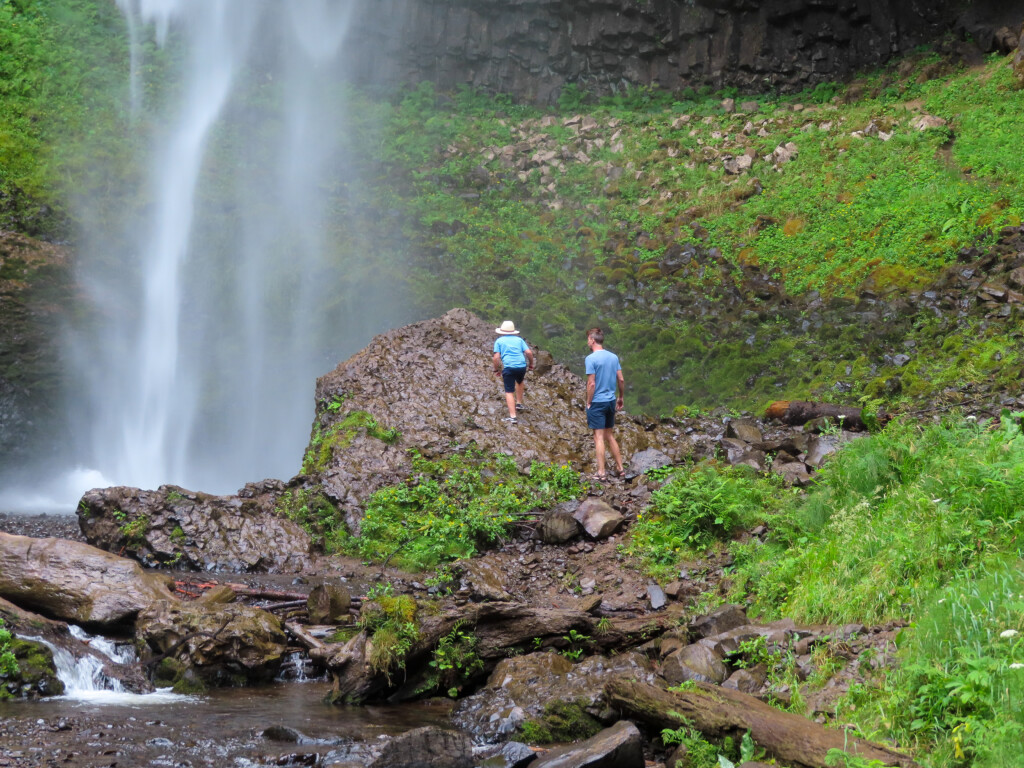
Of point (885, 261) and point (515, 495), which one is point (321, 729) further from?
point (885, 261)

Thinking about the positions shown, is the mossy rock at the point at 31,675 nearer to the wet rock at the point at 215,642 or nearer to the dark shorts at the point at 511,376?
the wet rock at the point at 215,642

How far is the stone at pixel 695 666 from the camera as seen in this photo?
5.01 meters

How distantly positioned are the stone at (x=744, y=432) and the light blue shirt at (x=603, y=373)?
6.68 ft

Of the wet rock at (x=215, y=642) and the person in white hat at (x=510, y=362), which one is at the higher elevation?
the person in white hat at (x=510, y=362)

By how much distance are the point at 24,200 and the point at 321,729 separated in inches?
747

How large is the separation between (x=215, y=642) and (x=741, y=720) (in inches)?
161

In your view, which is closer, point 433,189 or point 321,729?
point 321,729

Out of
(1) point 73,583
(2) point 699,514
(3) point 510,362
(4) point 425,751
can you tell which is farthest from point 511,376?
(4) point 425,751

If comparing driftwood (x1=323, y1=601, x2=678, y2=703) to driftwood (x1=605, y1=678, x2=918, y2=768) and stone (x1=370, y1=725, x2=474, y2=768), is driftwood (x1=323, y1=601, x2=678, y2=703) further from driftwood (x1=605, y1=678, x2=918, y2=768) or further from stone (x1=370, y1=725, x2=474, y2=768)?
stone (x1=370, y1=725, x2=474, y2=768)

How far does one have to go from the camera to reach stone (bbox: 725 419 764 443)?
34.1 feet

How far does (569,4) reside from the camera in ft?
85.4

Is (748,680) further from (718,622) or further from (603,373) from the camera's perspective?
(603,373)

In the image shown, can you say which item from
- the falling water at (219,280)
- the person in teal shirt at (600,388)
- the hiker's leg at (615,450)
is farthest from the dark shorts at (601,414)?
the falling water at (219,280)

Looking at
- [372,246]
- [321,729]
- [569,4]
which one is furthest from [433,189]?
[321,729]
